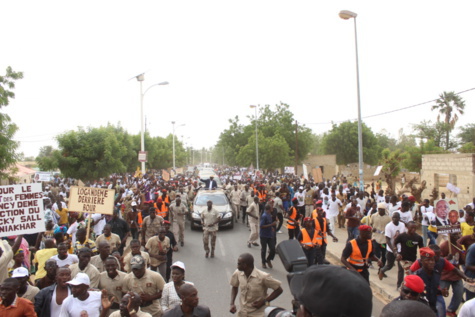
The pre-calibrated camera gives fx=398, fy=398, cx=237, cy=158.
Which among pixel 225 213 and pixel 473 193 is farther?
pixel 473 193

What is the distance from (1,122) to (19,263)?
975cm

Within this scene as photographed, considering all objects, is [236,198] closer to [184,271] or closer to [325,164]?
[184,271]

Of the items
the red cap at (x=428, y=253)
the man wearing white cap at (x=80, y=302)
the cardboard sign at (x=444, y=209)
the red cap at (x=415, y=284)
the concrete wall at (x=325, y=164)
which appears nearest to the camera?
the red cap at (x=415, y=284)

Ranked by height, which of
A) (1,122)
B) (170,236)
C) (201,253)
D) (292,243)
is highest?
(1,122)

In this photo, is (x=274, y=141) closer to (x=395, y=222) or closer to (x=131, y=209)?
(x=131, y=209)

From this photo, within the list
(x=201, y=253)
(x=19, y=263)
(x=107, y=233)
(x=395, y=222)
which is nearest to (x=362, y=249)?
(x=395, y=222)

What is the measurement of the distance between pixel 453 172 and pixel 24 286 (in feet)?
70.5

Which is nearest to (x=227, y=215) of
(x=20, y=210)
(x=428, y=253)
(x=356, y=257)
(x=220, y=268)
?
(x=220, y=268)

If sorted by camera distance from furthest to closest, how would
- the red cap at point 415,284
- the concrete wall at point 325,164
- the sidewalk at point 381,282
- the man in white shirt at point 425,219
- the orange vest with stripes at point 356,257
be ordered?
the concrete wall at point 325,164 < the man in white shirt at point 425,219 < the sidewalk at point 381,282 < the orange vest with stripes at point 356,257 < the red cap at point 415,284

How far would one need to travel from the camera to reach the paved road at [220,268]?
7.57m

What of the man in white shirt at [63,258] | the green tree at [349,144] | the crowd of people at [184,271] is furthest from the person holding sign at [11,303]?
the green tree at [349,144]

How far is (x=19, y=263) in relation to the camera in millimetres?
6180

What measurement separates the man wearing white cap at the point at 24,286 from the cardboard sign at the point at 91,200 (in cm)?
371

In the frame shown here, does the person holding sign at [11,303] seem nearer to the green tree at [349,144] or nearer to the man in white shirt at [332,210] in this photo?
the man in white shirt at [332,210]
